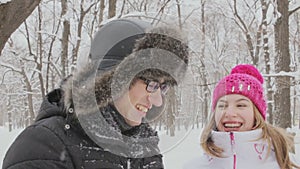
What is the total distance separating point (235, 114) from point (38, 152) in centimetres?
152

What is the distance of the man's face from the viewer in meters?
1.46

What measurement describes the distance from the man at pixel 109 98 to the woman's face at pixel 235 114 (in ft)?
3.72

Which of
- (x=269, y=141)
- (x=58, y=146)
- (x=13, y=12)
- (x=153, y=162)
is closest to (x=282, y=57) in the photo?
(x=269, y=141)

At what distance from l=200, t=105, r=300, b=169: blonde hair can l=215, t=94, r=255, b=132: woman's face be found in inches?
1.7

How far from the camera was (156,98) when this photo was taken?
1509 mm

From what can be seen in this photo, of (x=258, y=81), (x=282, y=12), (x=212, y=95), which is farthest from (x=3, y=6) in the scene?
(x=282, y=12)

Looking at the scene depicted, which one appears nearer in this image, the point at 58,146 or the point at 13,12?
the point at 58,146

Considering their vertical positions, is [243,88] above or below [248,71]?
below

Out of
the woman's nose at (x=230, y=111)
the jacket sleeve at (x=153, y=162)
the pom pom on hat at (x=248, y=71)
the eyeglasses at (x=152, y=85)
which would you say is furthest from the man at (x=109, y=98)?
the pom pom on hat at (x=248, y=71)

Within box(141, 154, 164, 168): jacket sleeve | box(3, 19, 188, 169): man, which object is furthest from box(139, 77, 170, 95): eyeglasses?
box(141, 154, 164, 168): jacket sleeve

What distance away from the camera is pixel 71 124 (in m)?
1.43

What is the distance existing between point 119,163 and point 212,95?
1.27m

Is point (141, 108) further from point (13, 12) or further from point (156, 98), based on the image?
point (13, 12)

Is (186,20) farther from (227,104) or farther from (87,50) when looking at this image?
(227,104)
